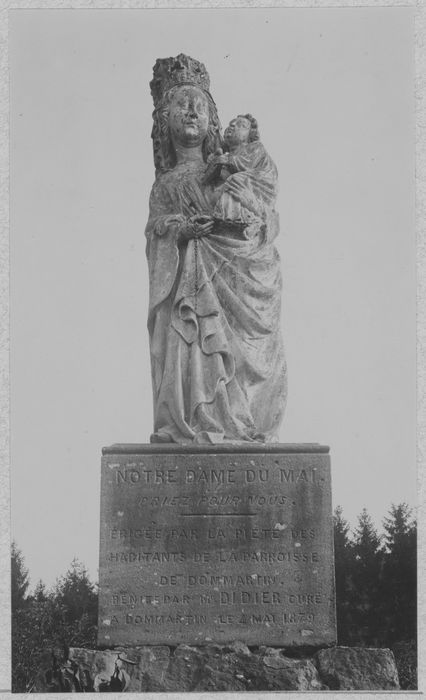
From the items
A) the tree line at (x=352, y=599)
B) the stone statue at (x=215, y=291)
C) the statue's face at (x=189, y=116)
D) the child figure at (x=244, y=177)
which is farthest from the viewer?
the tree line at (x=352, y=599)

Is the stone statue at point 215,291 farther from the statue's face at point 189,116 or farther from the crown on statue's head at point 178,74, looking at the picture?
the crown on statue's head at point 178,74

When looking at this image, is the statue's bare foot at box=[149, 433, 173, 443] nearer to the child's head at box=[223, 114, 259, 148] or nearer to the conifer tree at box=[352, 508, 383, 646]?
the child's head at box=[223, 114, 259, 148]

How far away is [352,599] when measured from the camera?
24578mm

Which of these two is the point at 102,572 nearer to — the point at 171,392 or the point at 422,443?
the point at 171,392

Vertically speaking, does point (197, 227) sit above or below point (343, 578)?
above

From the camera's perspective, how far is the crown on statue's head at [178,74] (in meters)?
15.4

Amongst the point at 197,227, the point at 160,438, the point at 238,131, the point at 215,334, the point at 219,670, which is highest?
the point at 238,131

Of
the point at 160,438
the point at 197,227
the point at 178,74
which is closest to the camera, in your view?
the point at 160,438

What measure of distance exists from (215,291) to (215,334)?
47cm

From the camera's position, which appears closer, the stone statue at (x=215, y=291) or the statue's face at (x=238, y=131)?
the stone statue at (x=215, y=291)

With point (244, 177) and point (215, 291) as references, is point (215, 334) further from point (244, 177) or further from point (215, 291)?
point (244, 177)

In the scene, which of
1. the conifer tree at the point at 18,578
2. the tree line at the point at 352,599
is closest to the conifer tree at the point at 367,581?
the tree line at the point at 352,599

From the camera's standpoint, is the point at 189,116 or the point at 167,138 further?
the point at 167,138

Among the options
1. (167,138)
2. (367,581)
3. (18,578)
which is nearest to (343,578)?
(367,581)
